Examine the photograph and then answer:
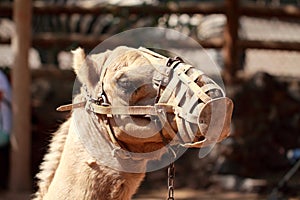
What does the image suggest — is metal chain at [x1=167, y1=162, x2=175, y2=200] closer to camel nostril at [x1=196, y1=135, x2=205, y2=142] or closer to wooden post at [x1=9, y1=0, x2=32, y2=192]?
camel nostril at [x1=196, y1=135, x2=205, y2=142]

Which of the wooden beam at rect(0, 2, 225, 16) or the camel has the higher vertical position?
the wooden beam at rect(0, 2, 225, 16)

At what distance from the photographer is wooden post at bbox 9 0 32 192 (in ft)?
30.5

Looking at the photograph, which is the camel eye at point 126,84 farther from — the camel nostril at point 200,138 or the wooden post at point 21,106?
the wooden post at point 21,106

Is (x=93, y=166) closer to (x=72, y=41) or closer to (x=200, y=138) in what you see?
(x=200, y=138)

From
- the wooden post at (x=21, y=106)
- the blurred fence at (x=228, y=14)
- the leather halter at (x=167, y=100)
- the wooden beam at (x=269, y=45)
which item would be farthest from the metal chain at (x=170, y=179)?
the wooden beam at (x=269, y=45)

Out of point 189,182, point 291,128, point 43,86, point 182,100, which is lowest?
point 189,182

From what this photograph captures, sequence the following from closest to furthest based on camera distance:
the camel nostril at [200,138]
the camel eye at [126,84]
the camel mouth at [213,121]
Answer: the camel mouth at [213,121] < the camel nostril at [200,138] < the camel eye at [126,84]

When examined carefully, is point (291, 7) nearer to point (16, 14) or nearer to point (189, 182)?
point (189, 182)

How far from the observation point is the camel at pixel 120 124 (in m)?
3.28

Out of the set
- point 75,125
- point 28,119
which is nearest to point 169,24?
point 28,119

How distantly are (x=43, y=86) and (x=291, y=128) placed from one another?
3332 millimetres

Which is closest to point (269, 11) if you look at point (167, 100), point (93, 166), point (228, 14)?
point (228, 14)

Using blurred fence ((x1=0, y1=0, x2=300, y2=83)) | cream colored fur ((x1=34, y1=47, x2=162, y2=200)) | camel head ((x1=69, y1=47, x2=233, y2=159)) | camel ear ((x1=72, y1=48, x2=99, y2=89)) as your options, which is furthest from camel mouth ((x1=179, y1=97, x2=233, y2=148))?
blurred fence ((x1=0, y1=0, x2=300, y2=83))

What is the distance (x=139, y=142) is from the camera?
11.4 feet
